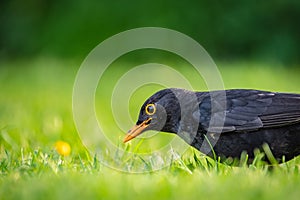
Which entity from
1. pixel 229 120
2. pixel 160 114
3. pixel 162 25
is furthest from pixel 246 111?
pixel 162 25

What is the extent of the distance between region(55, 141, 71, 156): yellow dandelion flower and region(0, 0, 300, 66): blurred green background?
742 cm

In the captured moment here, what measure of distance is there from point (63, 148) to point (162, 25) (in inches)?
322

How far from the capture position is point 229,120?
4.63 meters

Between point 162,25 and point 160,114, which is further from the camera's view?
point 162,25

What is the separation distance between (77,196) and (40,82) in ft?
23.3

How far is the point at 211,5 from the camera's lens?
13.8 meters

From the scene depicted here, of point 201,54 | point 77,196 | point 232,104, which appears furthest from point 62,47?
point 77,196

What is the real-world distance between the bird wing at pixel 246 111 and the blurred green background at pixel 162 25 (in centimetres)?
821

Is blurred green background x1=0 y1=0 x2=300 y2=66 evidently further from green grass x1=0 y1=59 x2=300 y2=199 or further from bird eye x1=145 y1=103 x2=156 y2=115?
bird eye x1=145 y1=103 x2=156 y2=115

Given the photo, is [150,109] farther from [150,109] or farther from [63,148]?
[63,148]

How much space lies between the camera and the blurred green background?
43.4 feet

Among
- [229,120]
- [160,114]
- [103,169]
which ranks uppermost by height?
[160,114]

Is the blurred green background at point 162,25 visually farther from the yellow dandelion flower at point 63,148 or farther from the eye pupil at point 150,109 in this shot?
the eye pupil at point 150,109

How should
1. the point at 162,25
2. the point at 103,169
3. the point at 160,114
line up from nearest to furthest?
the point at 103,169 < the point at 160,114 < the point at 162,25
